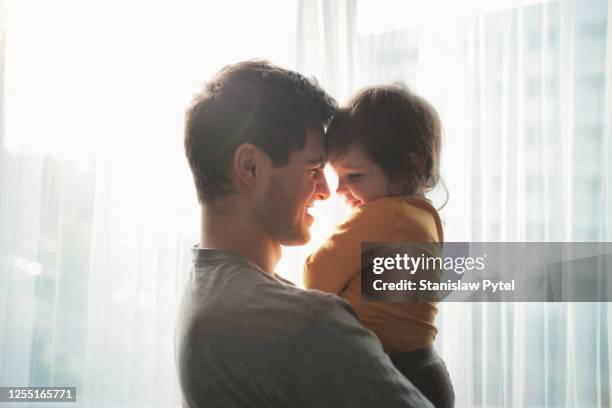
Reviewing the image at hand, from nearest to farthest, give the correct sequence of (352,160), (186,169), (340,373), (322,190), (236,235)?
(340,373) → (236,235) → (322,190) → (352,160) → (186,169)

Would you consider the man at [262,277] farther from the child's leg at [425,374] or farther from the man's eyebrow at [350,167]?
the child's leg at [425,374]

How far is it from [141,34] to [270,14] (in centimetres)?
56

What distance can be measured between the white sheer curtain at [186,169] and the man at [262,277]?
111 centimetres

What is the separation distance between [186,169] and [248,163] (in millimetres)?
1531

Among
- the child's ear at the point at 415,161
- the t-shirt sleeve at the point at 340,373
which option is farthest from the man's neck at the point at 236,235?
the child's ear at the point at 415,161

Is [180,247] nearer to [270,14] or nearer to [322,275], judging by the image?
[270,14]

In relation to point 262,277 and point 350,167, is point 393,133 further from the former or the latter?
point 262,277

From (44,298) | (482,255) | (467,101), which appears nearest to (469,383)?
(482,255)

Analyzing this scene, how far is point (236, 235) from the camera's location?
108 cm

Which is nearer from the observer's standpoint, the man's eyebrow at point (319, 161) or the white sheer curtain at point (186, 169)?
the man's eyebrow at point (319, 161)

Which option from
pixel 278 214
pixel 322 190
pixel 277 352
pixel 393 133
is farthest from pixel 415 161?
pixel 277 352

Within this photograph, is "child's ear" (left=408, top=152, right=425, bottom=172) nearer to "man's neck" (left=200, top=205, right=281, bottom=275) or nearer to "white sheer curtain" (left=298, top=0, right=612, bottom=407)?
"man's neck" (left=200, top=205, right=281, bottom=275)

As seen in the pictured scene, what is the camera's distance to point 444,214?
2.17 m

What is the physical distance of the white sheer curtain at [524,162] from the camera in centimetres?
202
